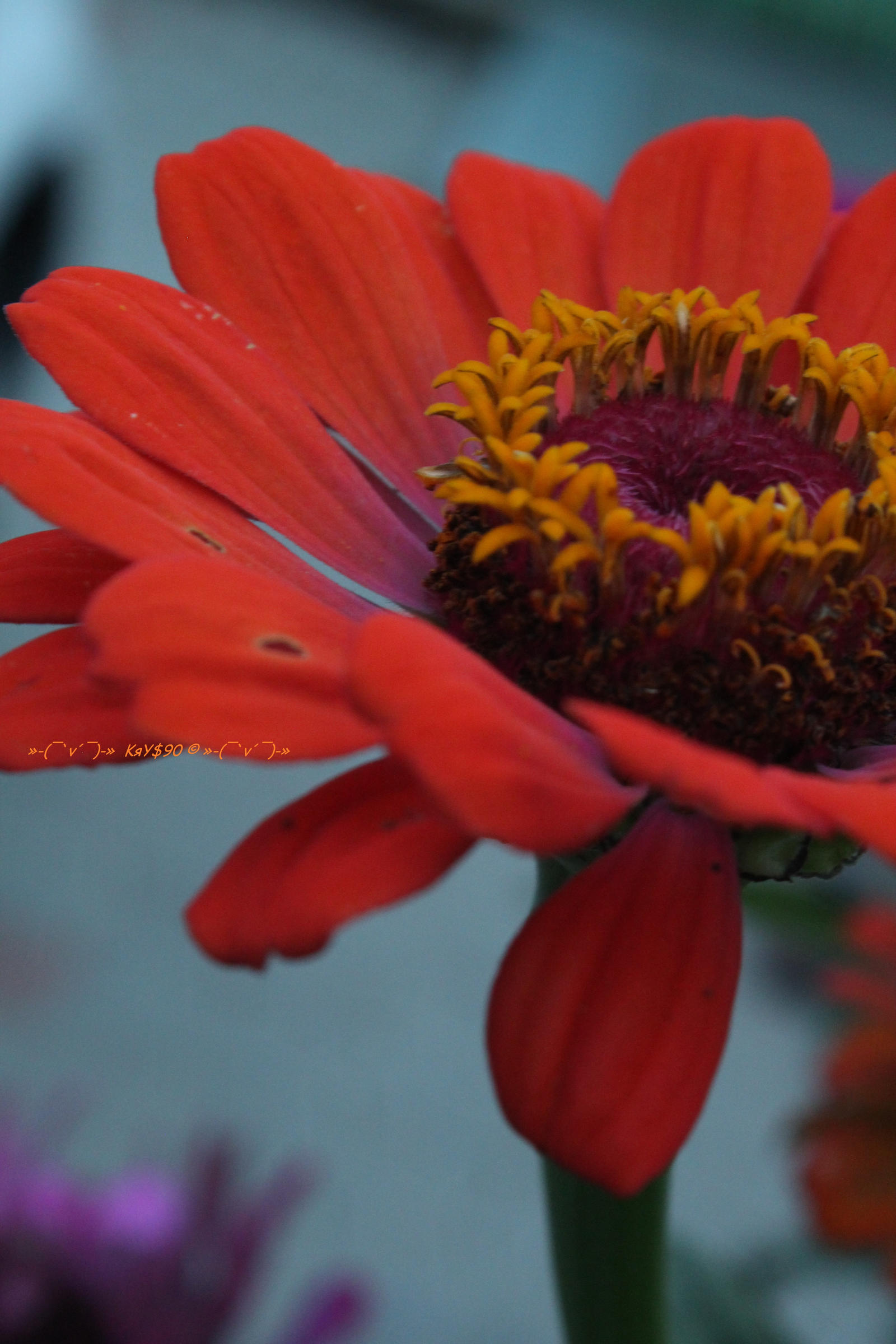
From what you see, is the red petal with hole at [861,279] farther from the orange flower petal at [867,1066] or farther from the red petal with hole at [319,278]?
the orange flower petal at [867,1066]

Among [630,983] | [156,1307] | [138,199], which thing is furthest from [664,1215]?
[138,199]

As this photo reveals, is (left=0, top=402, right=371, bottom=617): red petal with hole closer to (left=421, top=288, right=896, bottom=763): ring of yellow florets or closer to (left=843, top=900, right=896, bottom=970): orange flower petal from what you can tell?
(left=421, top=288, right=896, bottom=763): ring of yellow florets

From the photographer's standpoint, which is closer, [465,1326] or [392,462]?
[392,462]

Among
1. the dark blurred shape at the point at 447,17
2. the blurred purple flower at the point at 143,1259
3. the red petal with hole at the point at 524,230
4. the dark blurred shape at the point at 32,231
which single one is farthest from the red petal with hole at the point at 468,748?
the dark blurred shape at the point at 447,17

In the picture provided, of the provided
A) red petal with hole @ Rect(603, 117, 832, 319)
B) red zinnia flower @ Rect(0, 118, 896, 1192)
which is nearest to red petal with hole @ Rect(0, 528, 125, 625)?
red zinnia flower @ Rect(0, 118, 896, 1192)

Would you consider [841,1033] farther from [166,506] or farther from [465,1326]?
[166,506]
